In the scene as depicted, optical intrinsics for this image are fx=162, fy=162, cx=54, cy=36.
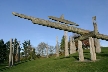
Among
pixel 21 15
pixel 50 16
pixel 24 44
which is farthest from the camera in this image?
pixel 24 44

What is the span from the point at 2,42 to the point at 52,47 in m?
65.3

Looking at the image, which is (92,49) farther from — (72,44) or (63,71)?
(72,44)

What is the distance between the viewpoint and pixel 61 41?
80.9 m

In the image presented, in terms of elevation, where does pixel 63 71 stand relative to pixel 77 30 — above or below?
below

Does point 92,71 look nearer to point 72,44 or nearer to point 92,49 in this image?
point 92,49

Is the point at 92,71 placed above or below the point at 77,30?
below

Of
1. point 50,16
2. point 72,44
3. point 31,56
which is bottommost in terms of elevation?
point 31,56

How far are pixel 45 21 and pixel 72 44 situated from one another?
27150 mm

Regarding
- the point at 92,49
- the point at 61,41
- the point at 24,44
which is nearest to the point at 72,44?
the point at 92,49

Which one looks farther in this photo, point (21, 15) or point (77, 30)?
point (77, 30)

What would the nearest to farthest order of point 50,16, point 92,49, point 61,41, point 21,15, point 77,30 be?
1. point 21,15
2. point 77,30
3. point 50,16
4. point 92,49
5. point 61,41

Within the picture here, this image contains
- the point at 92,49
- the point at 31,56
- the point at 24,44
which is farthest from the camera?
the point at 24,44

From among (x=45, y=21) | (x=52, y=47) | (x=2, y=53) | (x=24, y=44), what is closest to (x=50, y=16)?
(x=45, y=21)

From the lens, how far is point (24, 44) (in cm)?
10488
